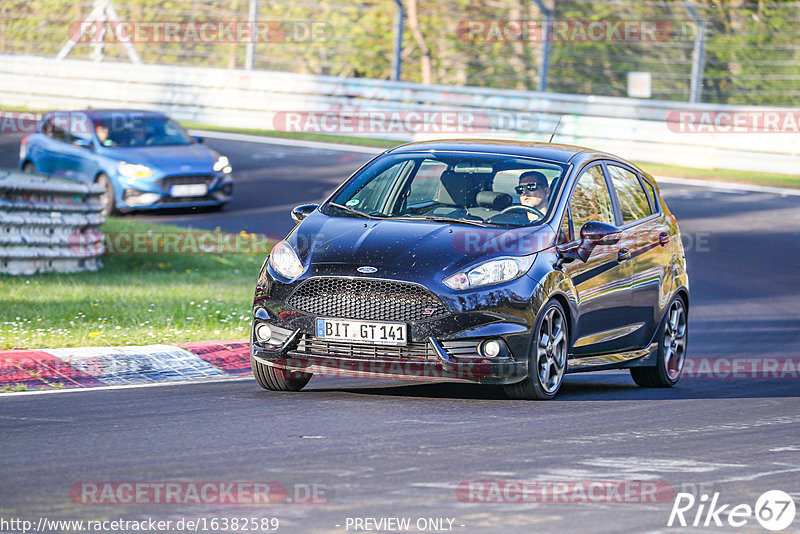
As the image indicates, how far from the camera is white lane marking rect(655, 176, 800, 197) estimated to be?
23.0m

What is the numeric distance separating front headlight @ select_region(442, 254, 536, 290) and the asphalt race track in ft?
2.48

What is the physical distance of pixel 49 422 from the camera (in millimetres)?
7734

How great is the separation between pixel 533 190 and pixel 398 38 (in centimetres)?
1990

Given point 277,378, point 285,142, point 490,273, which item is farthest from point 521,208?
point 285,142

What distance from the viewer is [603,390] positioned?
10195 millimetres

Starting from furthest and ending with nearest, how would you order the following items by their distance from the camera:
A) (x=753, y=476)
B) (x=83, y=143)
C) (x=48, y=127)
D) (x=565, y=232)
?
(x=48, y=127), (x=83, y=143), (x=565, y=232), (x=753, y=476)

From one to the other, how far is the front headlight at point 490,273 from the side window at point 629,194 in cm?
175

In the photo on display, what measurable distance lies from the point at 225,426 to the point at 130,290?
21.7 ft

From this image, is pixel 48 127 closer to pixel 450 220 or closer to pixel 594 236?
pixel 450 220

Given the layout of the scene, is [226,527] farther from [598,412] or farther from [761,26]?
[761,26]

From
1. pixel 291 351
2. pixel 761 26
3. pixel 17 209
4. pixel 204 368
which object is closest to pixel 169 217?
pixel 17 209

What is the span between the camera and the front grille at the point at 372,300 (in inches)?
329

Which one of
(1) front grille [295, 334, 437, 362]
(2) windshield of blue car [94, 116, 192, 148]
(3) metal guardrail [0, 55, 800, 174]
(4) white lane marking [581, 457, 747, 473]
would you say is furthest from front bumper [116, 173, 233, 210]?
(4) white lane marking [581, 457, 747, 473]

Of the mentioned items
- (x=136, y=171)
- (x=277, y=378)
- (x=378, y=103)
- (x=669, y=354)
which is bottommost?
(x=136, y=171)
